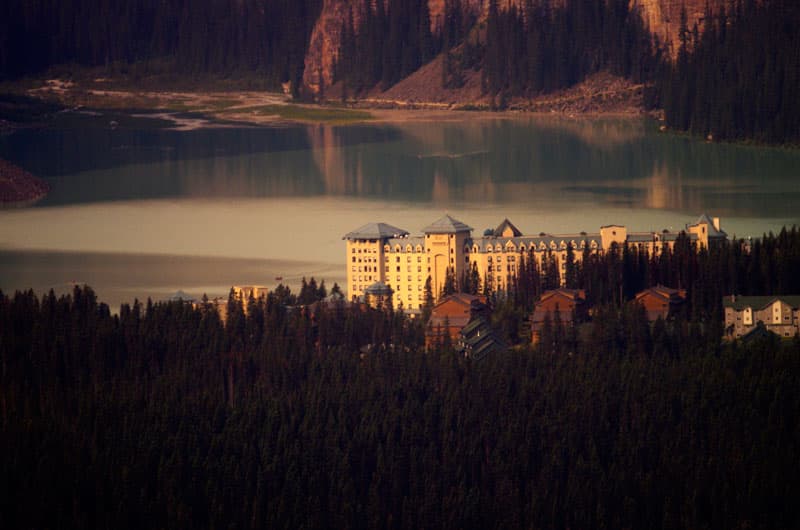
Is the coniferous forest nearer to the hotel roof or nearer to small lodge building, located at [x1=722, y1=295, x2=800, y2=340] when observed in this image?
the hotel roof

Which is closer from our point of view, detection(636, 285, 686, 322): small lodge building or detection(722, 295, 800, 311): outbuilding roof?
detection(722, 295, 800, 311): outbuilding roof

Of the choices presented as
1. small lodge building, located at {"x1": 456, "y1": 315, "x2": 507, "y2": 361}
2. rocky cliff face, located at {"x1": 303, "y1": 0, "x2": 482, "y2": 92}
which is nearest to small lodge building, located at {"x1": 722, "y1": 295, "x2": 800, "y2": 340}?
small lodge building, located at {"x1": 456, "y1": 315, "x2": 507, "y2": 361}

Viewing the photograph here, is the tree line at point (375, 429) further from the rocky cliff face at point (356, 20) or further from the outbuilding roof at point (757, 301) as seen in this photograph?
the rocky cliff face at point (356, 20)

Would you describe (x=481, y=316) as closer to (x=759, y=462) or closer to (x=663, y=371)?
(x=663, y=371)

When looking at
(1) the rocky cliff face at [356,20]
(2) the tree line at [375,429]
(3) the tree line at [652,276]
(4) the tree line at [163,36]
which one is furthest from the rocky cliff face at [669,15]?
(2) the tree line at [375,429]

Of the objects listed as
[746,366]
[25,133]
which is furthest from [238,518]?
[25,133]

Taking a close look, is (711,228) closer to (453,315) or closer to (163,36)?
(453,315)

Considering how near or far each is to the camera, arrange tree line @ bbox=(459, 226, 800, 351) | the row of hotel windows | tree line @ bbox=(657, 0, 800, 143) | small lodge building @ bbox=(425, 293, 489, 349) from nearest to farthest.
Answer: small lodge building @ bbox=(425, 293, 489, 349) → tree line @ bbox=(459, 226, 800, 351) → the row of hotel windows → tree line @ bbox=(657, 0, 800, 143)
